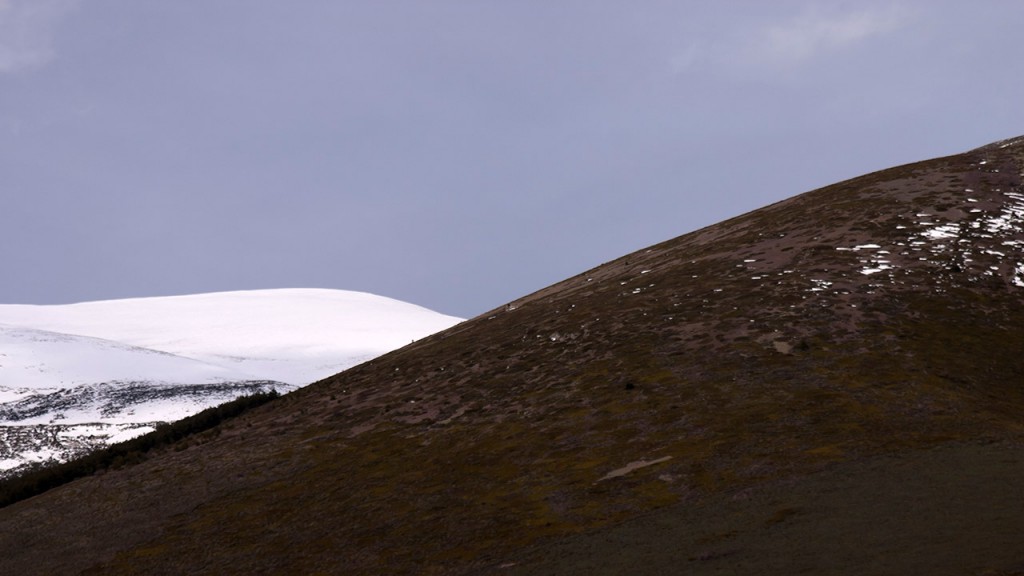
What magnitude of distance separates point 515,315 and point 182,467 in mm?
20343

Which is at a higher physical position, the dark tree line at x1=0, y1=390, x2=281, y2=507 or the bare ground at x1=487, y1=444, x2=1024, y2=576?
the dark tree line at x1=0, y1=390, x2=281, y2=507

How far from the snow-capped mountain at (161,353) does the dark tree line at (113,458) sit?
25.8 metres

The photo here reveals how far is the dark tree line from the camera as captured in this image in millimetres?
41125

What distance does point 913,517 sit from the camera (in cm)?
2300

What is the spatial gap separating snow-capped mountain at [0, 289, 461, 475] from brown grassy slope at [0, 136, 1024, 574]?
119 ft

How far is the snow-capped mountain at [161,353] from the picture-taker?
273 feet

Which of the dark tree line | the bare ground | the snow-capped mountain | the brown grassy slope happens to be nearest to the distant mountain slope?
the snow-capped mountain

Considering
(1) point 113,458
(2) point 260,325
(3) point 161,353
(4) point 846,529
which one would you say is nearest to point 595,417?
(4) point 846,529

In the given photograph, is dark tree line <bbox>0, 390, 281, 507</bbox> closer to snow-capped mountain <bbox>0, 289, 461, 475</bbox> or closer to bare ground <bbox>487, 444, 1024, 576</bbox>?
bare ground <bbox>487, 444, 1024, 576</bbox>

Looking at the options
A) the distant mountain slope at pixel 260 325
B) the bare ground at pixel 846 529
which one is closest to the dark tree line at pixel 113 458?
the bare ground at pixel 846 529

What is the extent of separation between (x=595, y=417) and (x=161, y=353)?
313ft

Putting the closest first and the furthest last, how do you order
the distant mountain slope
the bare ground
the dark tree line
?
the bare ground → the dark tree line → the distant mountain slope

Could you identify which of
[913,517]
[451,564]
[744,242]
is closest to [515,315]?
[744,242]

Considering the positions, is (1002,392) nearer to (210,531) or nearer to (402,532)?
(402,532)
